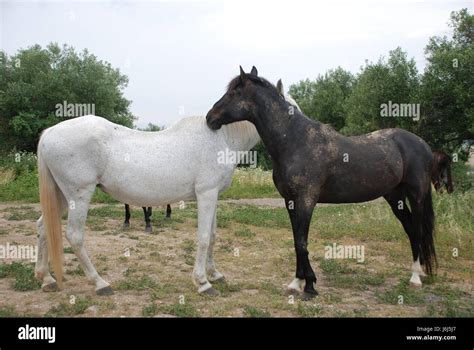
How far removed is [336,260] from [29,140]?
22.3m

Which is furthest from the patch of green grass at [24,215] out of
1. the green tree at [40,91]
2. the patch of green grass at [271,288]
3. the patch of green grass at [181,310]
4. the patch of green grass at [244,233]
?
the green tree at [40,91]

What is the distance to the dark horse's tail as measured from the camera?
5429 mm

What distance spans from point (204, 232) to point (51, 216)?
1824 millimetres

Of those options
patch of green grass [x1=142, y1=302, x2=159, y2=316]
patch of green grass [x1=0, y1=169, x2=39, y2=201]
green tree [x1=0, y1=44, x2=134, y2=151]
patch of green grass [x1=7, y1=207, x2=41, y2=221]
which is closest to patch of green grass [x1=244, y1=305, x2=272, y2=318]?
patch of green grass [x1=142, y1=302, x2=159, y2=316]

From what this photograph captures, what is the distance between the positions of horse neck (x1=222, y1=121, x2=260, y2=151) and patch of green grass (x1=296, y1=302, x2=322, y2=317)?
208 centimetres

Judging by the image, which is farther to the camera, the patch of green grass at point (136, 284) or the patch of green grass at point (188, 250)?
the patch of green grass at point (188, 250)

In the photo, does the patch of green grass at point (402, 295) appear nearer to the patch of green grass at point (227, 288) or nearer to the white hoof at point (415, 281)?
the white hoof at point (415, 281)

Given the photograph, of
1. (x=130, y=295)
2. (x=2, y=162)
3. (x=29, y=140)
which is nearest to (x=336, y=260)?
(x=130, y=295)

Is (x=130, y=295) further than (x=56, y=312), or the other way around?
(x=130, y=295)

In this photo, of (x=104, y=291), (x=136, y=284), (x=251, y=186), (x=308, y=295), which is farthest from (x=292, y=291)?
(x=251, y=186)

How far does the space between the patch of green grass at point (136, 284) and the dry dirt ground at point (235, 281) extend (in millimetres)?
13

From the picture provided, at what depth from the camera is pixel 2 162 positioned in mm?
16953

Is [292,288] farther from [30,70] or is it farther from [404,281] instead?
[30,70]

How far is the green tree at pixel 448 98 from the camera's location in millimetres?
15031
